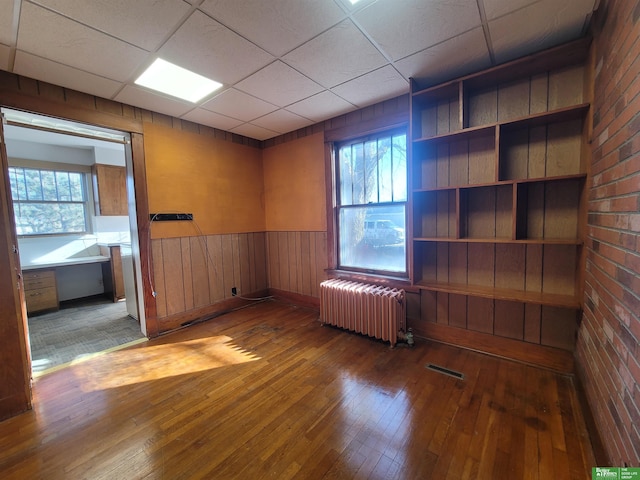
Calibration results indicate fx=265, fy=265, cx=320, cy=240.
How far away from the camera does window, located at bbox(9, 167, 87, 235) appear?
426 centimetres

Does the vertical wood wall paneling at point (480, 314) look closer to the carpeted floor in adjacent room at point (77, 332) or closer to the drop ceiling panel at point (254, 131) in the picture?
the drop ceiling panel at point (254, 131)

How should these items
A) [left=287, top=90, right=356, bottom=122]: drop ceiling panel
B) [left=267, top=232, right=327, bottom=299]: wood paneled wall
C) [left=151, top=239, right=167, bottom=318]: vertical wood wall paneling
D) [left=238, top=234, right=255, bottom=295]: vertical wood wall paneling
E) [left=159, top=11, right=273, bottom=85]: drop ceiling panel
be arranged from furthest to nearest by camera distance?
[left=238, top=234, right=255, bottom=295]: vertical wood wall paneling → [left=267, top=232, right=327, bottom=299]: wood paneled wall → [left=151, top=239, right=167, bottom=318]: vertical wood wall paneling → [left=287, top=90, right=356, bottom=122]: drop ceiling panel → [left=159, top=11, right=273, bottom=85]: drop ceiling panel

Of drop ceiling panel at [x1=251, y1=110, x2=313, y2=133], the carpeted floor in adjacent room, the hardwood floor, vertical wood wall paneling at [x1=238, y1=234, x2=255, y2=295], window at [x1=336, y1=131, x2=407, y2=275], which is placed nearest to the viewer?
the hardwood floor

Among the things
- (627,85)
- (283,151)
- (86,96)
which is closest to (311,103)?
(283,151)

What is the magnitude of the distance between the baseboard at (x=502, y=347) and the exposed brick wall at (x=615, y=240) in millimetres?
361

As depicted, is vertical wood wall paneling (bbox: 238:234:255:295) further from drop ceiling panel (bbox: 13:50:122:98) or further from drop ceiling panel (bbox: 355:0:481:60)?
drop ceiling panel (bbox: 355:0:481:60)

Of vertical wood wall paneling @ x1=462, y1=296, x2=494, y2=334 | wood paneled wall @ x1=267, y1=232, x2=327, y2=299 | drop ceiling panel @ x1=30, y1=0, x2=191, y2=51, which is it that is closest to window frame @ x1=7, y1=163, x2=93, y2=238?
wood paneled wall @ x1=267, y1=232, x2=327, y2=299

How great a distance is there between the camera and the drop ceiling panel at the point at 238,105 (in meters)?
2.67

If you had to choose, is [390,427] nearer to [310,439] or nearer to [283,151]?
[310,439]

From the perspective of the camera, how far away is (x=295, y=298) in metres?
4.02

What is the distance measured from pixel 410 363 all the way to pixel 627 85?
2209 mm

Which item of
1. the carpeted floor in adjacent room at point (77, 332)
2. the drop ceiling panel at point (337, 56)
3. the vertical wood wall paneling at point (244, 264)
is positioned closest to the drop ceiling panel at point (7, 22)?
the drop ceiling panel at point (337, 56)

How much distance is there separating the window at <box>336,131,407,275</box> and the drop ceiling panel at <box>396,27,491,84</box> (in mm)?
608

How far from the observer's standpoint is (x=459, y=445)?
1.49 meters
